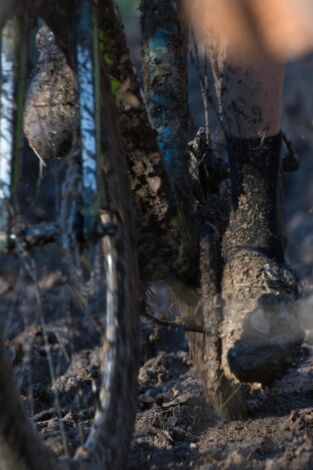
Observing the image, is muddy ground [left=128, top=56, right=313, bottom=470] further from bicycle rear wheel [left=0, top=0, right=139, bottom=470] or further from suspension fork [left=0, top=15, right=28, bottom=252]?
suspension fork [left=0, top=15, right=28, bottom=252]

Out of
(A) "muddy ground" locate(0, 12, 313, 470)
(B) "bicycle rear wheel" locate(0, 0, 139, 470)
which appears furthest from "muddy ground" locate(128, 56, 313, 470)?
(B) "bicycle rear wheel" locate(0, 0, 139, 470)

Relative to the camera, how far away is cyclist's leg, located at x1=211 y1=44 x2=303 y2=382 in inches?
95.6

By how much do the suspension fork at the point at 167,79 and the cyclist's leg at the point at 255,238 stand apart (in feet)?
0.43

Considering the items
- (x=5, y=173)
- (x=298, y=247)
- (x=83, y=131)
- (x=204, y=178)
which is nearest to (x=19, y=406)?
(x=5, y=173)

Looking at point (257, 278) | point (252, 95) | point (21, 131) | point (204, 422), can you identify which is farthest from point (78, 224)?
point (204, 422)

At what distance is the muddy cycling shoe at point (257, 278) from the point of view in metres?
2.42

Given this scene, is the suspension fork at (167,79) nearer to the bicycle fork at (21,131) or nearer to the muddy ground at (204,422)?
the muddy ground at (204,422)

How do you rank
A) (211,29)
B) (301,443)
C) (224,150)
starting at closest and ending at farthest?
(301,443), (211,29), (224,150)

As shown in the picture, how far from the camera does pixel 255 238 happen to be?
2633mm

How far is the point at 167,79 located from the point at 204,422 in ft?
3.25

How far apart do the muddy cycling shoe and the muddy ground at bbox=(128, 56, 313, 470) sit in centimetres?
18

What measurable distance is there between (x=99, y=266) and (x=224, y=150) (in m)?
1.00

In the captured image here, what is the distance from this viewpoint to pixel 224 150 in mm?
2895

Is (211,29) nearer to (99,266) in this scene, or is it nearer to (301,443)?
(99,266)
